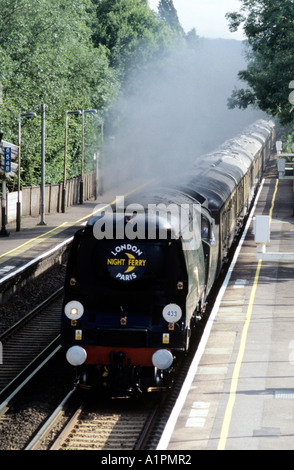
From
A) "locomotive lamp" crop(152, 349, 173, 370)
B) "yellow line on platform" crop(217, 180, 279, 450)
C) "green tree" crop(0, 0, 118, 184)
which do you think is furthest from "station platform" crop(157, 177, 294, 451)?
"green tree" crop(0, 0, 118, 184)

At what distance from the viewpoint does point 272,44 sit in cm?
4303

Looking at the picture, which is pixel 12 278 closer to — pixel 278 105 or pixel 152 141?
pixel 278 105

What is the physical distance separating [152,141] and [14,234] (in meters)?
48.9

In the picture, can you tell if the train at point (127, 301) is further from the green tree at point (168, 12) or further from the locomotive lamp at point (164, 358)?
the green tree at point (168, 12)

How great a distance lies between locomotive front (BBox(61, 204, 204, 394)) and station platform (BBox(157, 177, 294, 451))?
1.15 metres

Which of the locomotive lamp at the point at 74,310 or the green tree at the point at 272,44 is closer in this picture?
the locomotive lamp at the point at 74,310

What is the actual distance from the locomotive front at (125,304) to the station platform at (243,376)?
1.15m

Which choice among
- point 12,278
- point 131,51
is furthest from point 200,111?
point 12,278

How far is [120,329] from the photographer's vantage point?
53.7 feet

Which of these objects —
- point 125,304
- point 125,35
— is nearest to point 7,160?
point 125,304

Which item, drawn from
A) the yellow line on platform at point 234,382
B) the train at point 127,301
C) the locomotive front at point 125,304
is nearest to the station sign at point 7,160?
the yellow line on platform at point 234,382

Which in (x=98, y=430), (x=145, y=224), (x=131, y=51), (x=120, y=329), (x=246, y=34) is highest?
(x=131, y=51)

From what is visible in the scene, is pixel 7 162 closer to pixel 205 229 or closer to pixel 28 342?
pixel 28 342

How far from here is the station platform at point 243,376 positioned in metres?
13.8
